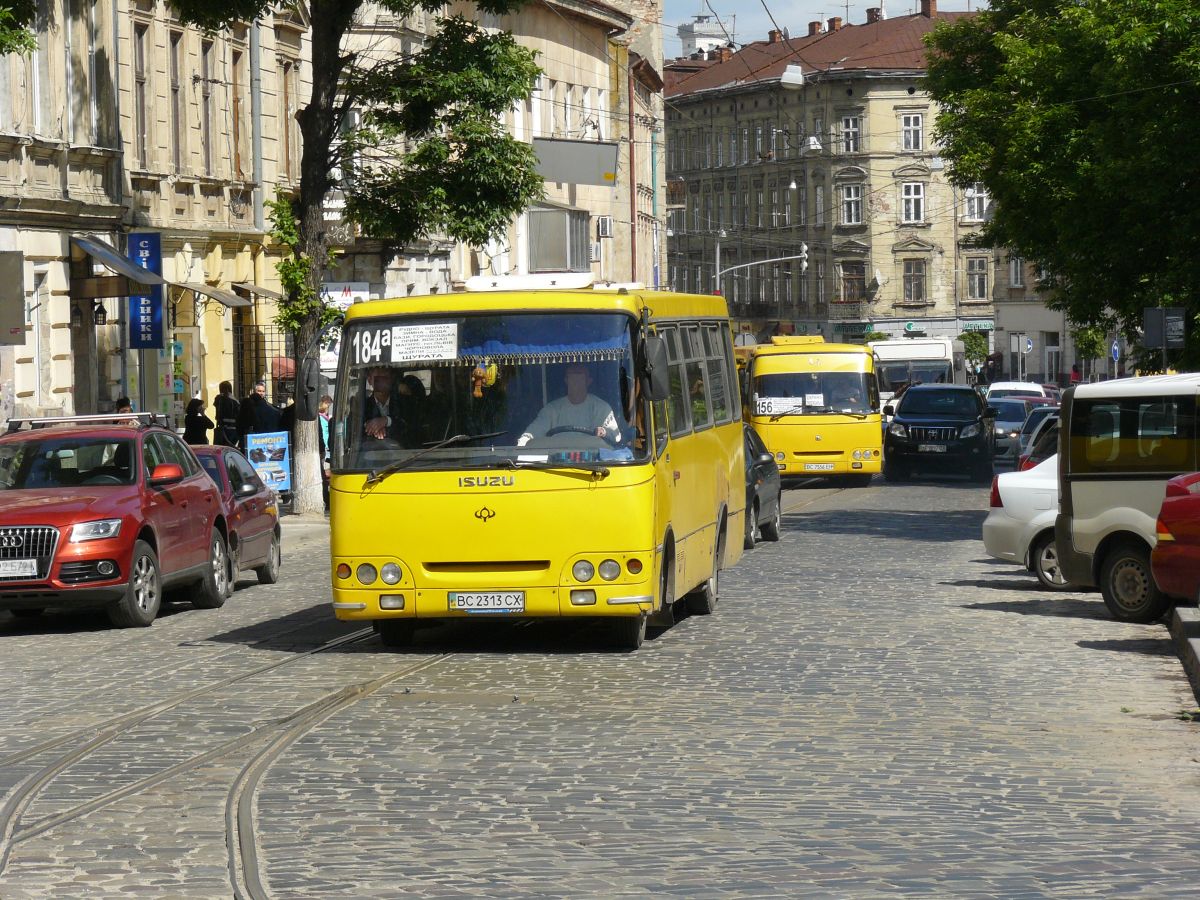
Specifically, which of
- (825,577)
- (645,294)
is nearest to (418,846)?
(645,294)

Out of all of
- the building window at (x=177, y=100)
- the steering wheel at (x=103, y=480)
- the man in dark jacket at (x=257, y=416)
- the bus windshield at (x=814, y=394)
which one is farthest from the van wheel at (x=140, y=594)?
the bus windshield at (x=814, y=394)

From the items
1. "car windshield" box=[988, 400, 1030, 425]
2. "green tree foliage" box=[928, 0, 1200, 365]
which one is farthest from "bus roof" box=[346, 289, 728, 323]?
"car windshield" box=[988, 400, 1030, 425]

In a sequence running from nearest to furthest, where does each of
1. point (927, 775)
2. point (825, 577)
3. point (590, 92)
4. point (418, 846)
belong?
1. point (418, 846)
2. point (927, 775)
3. point (825, 577)
4. point (590, 92)

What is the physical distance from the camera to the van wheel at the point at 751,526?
2544 cm

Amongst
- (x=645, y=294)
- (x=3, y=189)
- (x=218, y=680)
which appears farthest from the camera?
(x=3, y=189)

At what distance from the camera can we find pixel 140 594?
17.5 metres

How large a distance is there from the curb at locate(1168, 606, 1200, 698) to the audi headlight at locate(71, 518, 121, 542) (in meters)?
8.07

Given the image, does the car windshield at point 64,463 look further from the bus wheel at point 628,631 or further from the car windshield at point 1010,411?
the car windshield at point 1010,411

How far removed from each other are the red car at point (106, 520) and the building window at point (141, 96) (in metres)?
16.6

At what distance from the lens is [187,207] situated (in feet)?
124

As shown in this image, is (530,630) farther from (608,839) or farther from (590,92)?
(590,92)

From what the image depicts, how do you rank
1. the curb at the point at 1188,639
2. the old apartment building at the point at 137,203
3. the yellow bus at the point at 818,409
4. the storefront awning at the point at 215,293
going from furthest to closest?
1. the yellow bus at the point at 818,409
2. the storefront awning at the point at 215,293
3. the old apartment building at the point at 137,203
4. the curb at the point at 1188,639

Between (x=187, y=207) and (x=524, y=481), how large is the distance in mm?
25262

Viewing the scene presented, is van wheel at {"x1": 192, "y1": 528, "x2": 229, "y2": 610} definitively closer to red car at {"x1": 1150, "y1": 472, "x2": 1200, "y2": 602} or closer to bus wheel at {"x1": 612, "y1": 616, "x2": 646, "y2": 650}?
bus wheel at {"x1": 612, "y1": 616, "x2": 646, "y2": 650}
